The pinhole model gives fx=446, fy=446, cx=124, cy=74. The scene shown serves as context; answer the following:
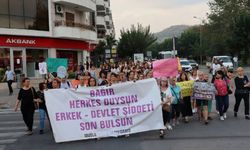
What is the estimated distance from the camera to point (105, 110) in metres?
10.4

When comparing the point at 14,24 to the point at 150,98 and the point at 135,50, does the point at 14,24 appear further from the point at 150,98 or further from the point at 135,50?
the point at 135,50

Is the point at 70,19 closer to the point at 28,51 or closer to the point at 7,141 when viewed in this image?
the point at 28,51

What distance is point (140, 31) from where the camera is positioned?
7425 centimetres

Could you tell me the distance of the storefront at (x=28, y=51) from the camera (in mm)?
36875

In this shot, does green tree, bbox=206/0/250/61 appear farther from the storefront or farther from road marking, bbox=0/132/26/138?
road marking, bbox=0/132/26/138

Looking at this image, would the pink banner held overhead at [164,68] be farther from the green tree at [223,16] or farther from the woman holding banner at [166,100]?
the green tree at [223,16]

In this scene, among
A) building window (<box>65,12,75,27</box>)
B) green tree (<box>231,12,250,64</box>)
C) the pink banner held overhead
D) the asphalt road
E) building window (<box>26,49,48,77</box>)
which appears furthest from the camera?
green tree (<box>231,12,250,64</box>)

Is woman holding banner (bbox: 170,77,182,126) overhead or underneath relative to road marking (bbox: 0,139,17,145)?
overhead

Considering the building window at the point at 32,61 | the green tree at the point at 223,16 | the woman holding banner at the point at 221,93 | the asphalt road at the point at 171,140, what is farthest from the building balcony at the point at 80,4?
the asphalt road at the point at 171,140

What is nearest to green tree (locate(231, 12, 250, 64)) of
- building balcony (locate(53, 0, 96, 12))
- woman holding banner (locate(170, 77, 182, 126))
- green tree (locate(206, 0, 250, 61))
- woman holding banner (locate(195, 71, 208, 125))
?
green tree (locate(206, 0, 250, 61))

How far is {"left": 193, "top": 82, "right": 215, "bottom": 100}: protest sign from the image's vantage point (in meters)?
12.1

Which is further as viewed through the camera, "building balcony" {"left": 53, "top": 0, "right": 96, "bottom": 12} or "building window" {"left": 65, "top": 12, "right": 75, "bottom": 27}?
"building window" {"left": 65, "top": 12, "right": 75, "bottom": 27}

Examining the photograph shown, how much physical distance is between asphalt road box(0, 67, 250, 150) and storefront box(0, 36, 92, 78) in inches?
988

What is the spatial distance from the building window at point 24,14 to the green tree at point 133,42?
107ft
